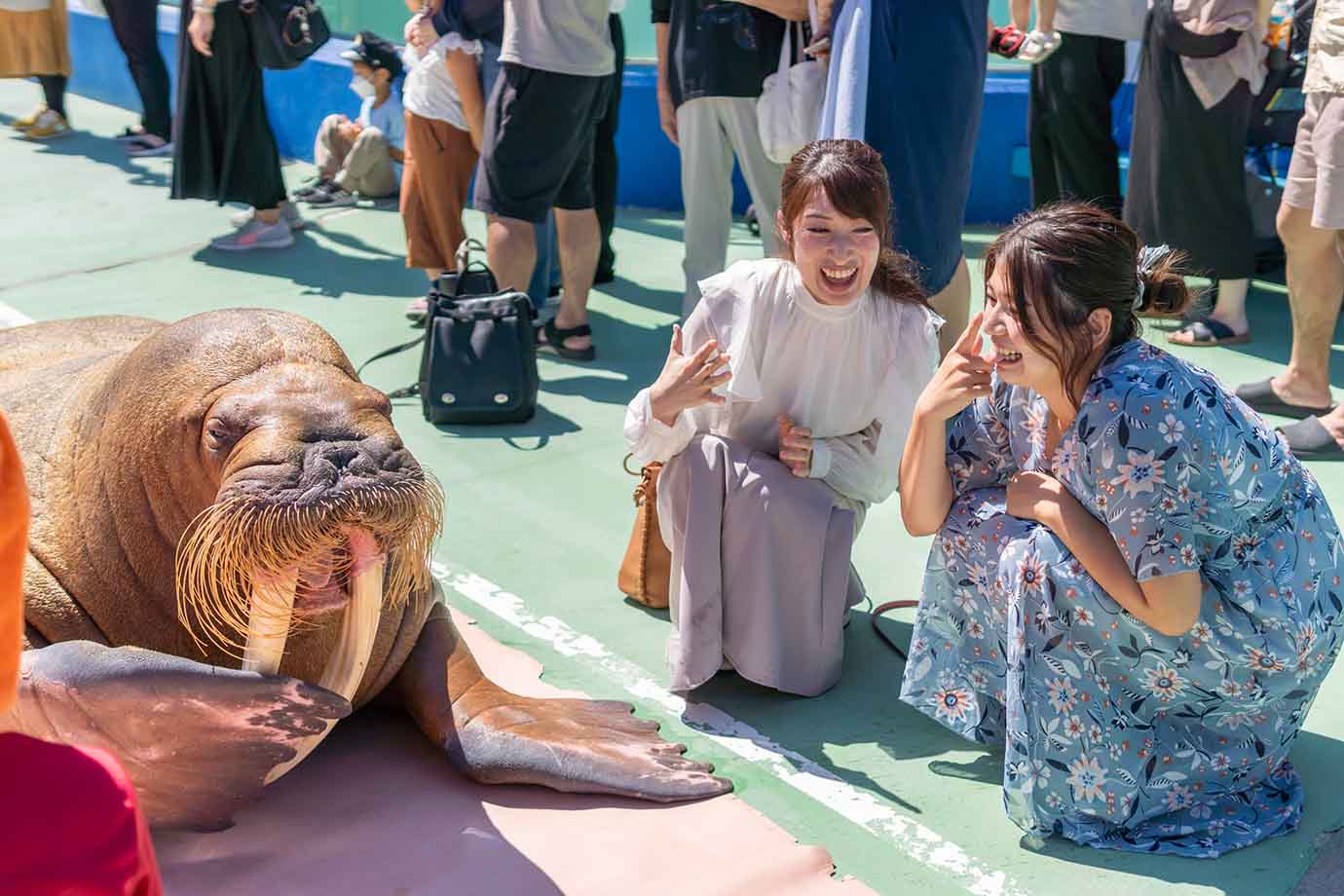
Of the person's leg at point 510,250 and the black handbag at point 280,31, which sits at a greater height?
the black handbag at point 280,31

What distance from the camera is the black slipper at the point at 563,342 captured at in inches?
221

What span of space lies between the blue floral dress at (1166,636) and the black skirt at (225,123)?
5.01 meters

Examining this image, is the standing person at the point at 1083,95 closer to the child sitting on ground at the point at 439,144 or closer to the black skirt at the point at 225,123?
the child sitting on ground at the point at 439,144

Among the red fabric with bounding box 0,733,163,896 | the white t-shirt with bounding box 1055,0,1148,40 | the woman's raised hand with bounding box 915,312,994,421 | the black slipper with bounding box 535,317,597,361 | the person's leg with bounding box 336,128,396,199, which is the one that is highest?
the white t-shirt with bounding box 1055,0,1148,40

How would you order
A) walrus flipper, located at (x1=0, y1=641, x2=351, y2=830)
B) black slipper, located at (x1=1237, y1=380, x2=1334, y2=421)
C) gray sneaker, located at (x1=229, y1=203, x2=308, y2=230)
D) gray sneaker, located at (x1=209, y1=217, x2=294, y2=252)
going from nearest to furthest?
walrus flipper, located at (x1=0, y1=641, x2=351, y2=830), black slipper, located at (x1=1237, y1=380, x2=1334, y2=421), gray sneaker, located at (x1=209, y1=217, x2=294, y2=252), gray sneaker, located at (x1=229, y1=203, x2=308, y2=230)

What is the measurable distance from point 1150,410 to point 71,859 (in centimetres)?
187

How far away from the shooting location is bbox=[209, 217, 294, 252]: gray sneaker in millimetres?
7141

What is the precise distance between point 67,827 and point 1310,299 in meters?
4.36

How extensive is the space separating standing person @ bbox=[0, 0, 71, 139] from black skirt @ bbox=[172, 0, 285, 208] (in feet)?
9.90

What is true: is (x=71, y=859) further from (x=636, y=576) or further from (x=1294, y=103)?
(x=1294, y=103)

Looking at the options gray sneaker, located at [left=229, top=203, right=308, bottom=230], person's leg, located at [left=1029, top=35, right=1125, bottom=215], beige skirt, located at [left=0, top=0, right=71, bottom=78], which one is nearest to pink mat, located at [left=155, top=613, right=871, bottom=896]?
person's leg, located at [left=1029, top=35, right=1125, bottom=215]

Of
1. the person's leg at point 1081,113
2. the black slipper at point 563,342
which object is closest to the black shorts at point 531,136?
the black slipper at point 563,342

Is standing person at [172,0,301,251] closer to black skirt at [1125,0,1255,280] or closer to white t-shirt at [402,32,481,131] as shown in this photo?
white t-shirt at [402,32,481,131]

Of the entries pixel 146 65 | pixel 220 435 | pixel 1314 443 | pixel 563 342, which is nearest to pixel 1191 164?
pixel 1314 443
